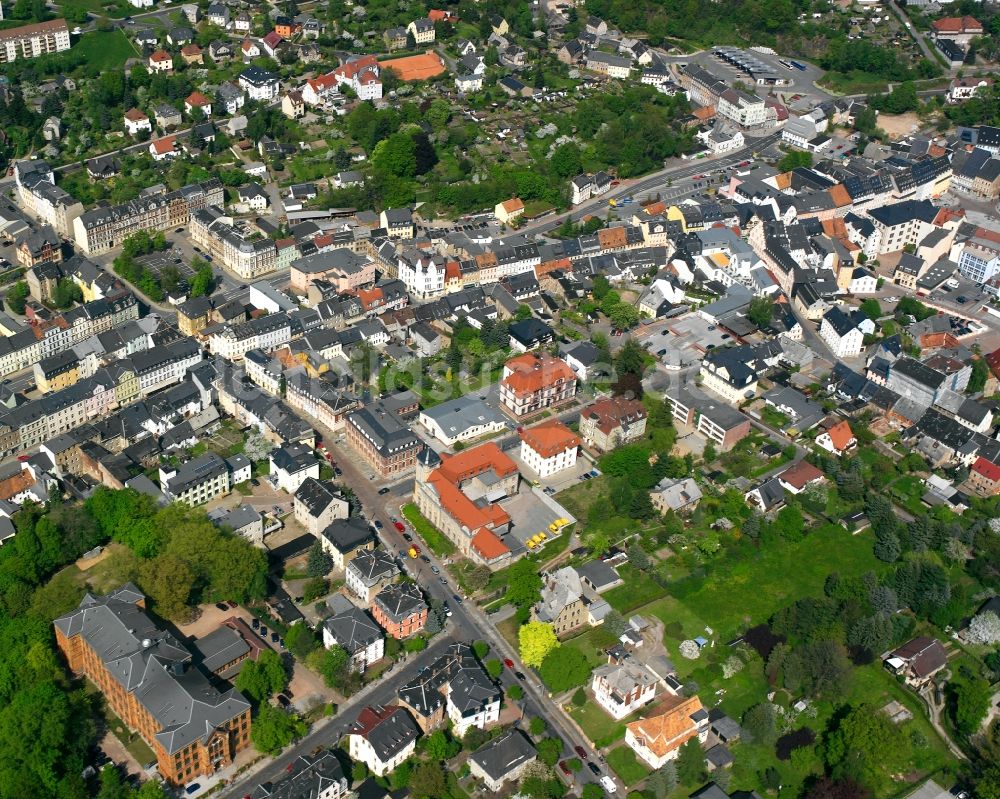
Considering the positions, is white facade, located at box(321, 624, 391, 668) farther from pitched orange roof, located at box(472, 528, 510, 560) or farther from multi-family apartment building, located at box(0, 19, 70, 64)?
multi-family apartment building, located at box(0, 19, 70, 64)

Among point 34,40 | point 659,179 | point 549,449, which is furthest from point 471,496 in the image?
point 34,40

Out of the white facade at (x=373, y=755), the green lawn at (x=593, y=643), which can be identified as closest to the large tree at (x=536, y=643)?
the green lawn at (x=593, y=643)

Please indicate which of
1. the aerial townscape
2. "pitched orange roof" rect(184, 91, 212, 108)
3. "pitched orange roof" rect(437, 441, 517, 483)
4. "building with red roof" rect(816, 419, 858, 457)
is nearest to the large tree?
the aerial townscape

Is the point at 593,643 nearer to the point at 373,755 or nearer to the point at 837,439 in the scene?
the point at 373,755

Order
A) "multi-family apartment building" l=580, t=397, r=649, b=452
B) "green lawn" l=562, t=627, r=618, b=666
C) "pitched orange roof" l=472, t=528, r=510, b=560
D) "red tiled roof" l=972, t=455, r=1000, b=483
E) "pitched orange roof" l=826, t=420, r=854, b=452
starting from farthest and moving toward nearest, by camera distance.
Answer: "pitched orange roof" l=826, t=420, r=854, b=452 < "multi-family apartment building" l=580, t=397, r=649, b=452 < "red tiled roof" l=972, t=455, r=1000, b=483 < "pitched orange roof" l=472, t=528, r=510, b=560 < "green lawn" l=562, t=627, r=618, b=666

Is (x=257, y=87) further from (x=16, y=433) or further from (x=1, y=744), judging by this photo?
(x=1, y=744)

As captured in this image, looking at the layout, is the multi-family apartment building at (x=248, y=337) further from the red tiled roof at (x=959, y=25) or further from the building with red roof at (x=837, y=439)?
the red tiled roof at (x=959, y=25)
